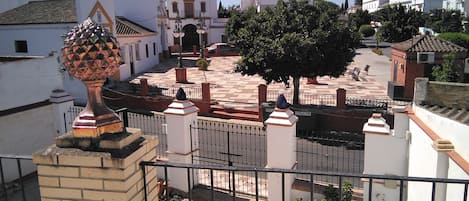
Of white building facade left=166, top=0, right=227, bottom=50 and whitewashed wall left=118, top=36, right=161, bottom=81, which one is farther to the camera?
white building facade left=166, top=0, right=227, bottom=50

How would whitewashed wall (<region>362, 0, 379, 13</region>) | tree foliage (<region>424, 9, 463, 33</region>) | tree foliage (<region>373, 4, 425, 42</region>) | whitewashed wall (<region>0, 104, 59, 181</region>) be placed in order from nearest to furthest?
whitewashed wall (<region>0, 104, 59, 181</region>), tree foliage (<region>424, 9, 463, 33</region>), tree foliage (<region>373, 4, 425, 42</region>), whitewashed wall (<region>362, 0, 379, 13</region>)

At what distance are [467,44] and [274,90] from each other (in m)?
18.7

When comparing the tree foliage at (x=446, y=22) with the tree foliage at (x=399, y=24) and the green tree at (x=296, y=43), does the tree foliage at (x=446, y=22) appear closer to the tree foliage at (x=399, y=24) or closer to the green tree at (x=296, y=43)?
the tree foliage at (x=399, y=24)

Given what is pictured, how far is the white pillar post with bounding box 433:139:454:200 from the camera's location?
642 cm

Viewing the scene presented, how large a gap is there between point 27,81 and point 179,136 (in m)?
4.94

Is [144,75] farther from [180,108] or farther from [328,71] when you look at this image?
[180,108]

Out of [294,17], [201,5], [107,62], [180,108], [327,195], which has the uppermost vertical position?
[201,5]

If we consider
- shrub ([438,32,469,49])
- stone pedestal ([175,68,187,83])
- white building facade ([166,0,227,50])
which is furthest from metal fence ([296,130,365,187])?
white building facade ([166,0,227,50])

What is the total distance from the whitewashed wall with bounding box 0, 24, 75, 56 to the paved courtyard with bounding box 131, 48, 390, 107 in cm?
514

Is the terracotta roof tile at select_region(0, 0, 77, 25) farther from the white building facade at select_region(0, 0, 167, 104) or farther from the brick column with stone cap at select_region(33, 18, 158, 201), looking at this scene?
the brick column with stone cap at select_region(33, 18, 158, 201)

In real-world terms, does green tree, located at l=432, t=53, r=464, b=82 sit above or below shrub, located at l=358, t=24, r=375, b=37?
below

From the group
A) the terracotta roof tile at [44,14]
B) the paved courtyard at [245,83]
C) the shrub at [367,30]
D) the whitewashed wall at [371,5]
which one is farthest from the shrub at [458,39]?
the whitewashed wall at [371,5]

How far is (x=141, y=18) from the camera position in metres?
32.4

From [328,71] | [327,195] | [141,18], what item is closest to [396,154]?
[327,195]
